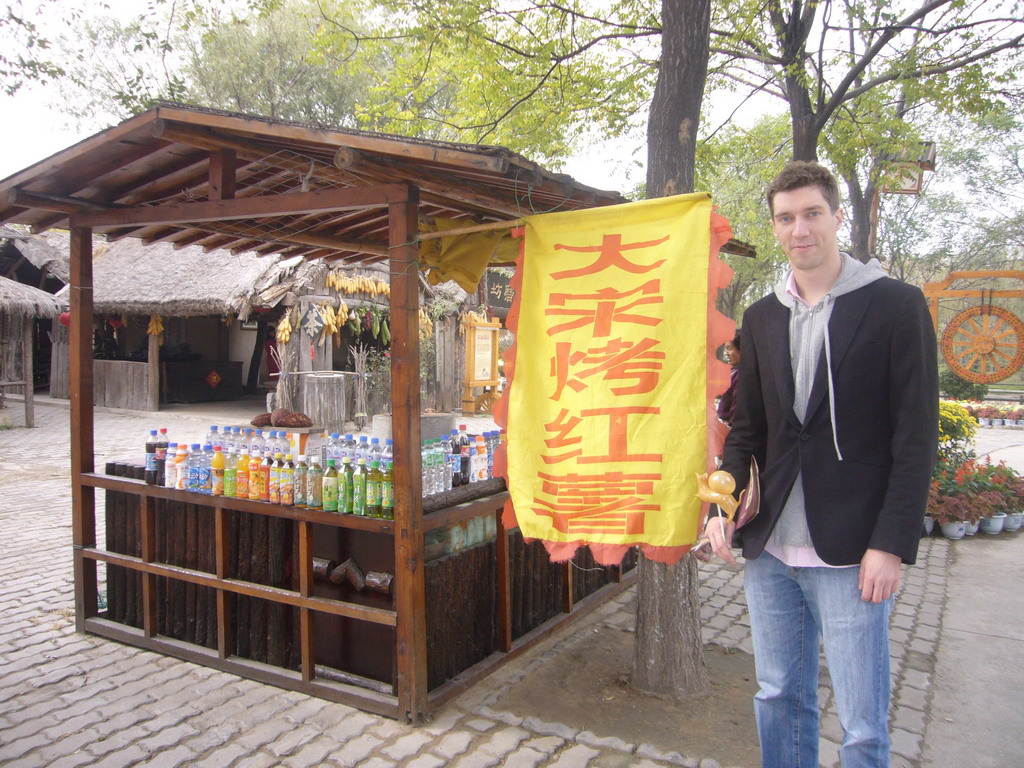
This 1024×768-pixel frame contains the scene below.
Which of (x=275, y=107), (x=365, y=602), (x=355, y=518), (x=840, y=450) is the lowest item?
(x=365, y=602)

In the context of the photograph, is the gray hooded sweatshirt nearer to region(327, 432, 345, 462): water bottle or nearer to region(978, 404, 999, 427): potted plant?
region(327, 432, 345, 462): water bottle

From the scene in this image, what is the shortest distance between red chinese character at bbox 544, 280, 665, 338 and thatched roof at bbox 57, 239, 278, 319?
11930 mm

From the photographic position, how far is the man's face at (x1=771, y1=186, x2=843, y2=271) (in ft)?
6.82

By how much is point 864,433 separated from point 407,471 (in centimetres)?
213

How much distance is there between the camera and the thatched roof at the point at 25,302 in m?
14.3

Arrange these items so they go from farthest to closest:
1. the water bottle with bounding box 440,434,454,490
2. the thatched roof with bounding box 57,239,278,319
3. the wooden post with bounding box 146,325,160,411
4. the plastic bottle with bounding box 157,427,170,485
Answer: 1. the wooden post with bounding box 146,325,160,411
2. the thatched roof with bounding box 57,239,278,319
3. the plastic bottle with bounding box 157,427,170,485
4. the water bottle with bounding box 440,434,454,490

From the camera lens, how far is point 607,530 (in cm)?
298

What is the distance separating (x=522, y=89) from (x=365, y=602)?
19.6 ft

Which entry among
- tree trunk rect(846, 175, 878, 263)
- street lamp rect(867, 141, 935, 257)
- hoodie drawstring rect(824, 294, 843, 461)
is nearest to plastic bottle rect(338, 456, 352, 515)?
hoodie drawstring rect(824, 294, 843, 461)

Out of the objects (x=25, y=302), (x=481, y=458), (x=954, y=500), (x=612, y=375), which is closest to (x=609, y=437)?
(x=612, y=375)

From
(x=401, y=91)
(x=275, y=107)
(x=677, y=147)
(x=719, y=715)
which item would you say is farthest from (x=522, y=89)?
(x=275, y=107)

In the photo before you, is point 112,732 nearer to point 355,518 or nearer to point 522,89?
point 355,518

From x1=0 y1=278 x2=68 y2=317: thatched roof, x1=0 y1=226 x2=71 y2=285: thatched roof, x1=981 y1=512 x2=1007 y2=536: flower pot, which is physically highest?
x1=0 y1=226 x2=71 y2=285: thatched roof

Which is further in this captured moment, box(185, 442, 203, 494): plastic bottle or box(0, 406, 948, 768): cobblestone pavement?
box(185, 442, 203, 494): plastic bottle
